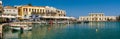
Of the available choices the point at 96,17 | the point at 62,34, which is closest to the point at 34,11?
the point at 62,34

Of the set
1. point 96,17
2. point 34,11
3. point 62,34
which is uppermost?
point 34,11

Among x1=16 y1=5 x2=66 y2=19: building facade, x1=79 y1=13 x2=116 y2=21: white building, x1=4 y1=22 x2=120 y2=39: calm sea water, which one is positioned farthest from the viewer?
x1=79 y1=13 x2=116 y2=21: white building

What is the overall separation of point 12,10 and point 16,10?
195cm

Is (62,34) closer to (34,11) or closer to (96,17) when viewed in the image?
(34,11)

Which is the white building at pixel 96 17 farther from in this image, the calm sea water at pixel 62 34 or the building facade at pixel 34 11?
the calm sea water at pixel 62 34

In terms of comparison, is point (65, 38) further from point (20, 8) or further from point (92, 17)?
point (92, 17)

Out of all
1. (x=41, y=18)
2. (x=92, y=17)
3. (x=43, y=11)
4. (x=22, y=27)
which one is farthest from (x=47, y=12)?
(x=92, y=17)

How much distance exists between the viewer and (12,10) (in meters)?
96.4

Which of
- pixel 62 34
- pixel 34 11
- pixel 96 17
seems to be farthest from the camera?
pixel 96 17

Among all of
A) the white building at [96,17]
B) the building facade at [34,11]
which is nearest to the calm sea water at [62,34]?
the building facade at [34,11]

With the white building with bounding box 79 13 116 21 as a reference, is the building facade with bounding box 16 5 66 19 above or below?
above

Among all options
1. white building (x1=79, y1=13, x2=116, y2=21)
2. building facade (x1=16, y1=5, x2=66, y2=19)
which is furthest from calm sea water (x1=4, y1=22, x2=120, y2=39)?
white building (x1=79, y1=13, x2=116, y2=21)

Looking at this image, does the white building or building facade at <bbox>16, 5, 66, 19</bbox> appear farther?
the white building

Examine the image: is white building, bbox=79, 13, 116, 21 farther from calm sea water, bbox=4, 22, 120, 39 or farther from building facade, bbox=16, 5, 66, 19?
calm sea water, bbox=4, 22, 120, 39
